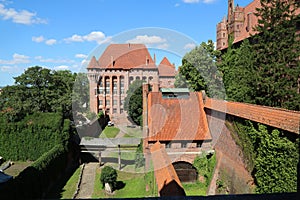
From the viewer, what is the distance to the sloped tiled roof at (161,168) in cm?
853

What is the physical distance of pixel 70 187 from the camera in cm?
1430

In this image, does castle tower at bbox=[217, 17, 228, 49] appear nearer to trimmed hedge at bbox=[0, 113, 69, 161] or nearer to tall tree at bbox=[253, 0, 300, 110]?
tall tree at bbox=[253, 0, 300, 110]

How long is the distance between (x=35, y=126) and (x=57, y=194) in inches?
295

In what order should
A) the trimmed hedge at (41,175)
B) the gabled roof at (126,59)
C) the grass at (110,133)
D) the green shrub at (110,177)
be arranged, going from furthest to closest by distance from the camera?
1. the grass at (110,133)
2. the gabled roof at (126,59)
3. the green shrub at (110,177)
4. the trimmed hedge at (41,175)

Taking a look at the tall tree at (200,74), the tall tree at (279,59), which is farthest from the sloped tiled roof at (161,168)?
the tall tree at (200,74)

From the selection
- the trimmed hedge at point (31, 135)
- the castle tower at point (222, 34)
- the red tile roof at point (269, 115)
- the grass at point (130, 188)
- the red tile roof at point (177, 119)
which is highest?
the castle tower at point (222, 34)

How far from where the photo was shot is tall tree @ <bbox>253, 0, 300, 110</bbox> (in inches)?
615

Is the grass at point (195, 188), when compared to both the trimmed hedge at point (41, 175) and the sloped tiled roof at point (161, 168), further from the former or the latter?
the trimmed hedge at point (41, 175)

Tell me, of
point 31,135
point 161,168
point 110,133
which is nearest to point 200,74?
point 110,133

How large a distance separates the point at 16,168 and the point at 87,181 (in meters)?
6.67

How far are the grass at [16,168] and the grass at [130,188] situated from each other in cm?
622

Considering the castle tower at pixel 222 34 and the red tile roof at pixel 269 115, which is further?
the castle tower at pixel 222 34

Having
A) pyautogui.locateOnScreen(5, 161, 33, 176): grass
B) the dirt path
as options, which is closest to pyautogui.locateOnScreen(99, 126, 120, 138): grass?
the dirt path

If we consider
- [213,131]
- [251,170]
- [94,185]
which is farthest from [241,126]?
[94,185]
